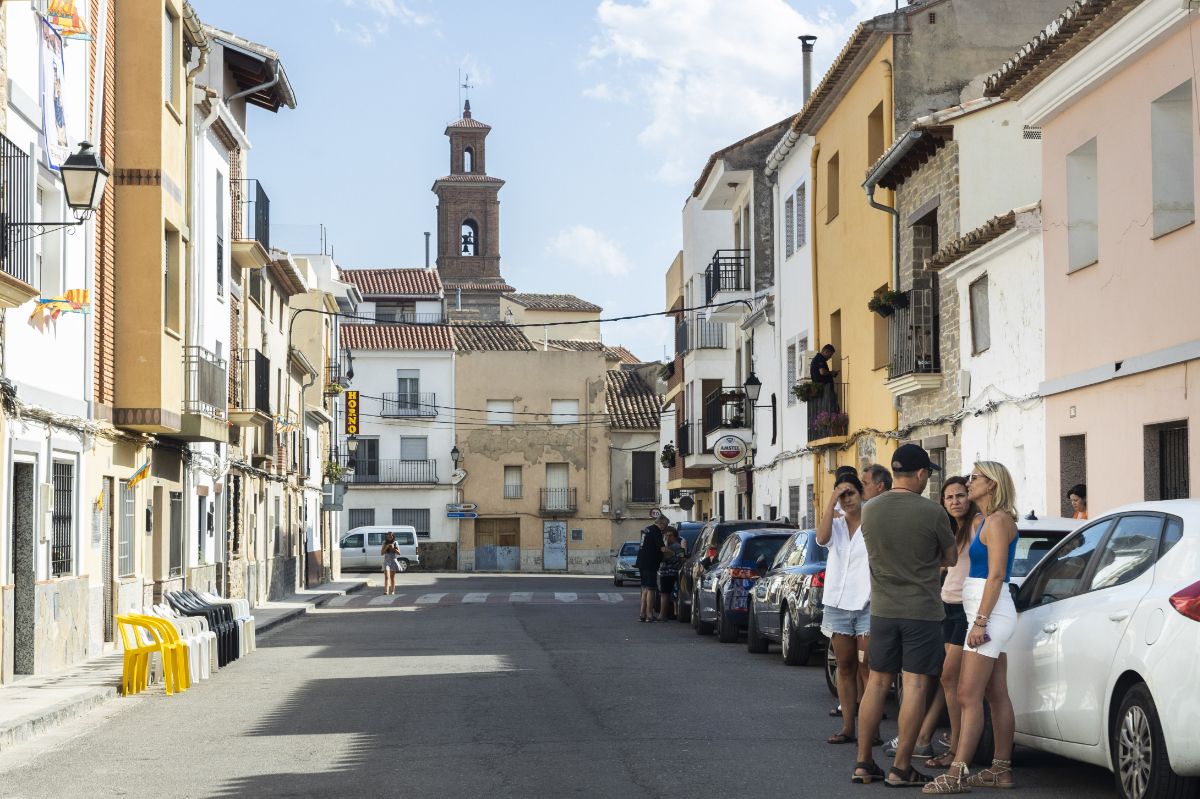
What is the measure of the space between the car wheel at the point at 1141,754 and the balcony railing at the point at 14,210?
984 cm

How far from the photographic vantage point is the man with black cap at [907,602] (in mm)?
9148

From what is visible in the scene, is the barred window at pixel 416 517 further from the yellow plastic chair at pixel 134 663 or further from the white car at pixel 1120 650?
the white car at pixel 1120 650

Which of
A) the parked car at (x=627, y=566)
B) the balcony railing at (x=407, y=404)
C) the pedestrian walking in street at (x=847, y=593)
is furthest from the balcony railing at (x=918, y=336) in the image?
the balcony railing at (x=407, y=404)

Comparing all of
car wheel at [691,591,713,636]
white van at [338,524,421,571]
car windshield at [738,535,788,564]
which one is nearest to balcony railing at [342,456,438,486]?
white van at [338,524,421,571]

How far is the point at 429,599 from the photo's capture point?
37094 millimetres

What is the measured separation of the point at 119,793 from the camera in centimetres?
939

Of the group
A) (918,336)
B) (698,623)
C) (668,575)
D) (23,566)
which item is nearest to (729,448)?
(668,575)

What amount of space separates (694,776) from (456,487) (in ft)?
198

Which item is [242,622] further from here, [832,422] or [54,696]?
[832,422]

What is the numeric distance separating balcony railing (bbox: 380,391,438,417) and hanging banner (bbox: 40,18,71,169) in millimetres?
52533

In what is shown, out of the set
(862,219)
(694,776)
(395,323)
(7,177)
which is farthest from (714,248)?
(694,776)

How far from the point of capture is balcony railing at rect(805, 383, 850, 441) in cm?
2945

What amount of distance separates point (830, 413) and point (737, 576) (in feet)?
31.4

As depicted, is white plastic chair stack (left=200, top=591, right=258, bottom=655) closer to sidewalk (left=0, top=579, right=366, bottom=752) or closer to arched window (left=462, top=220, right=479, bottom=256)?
sidewalk (left=0, top=579, right=366, bottom=752)
